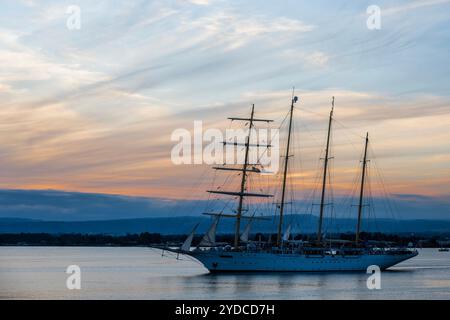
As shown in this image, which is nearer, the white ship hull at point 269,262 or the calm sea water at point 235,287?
the calm sea water at point 235,287

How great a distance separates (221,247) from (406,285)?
68.5 feet

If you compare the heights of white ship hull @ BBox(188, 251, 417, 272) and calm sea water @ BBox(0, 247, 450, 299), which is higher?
white ship hull @ BBox(188, 251, 417, 272)

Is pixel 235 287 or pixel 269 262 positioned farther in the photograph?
Result: pixel 269 262

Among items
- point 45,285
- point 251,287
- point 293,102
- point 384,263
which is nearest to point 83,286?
point 45,285

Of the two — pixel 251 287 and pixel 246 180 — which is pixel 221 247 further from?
pixel 251 287

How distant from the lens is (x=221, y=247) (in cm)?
8431

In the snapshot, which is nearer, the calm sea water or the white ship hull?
the calm sea water

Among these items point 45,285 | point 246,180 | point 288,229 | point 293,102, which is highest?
point 293,102

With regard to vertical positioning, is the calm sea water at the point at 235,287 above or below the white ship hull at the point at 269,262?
below
